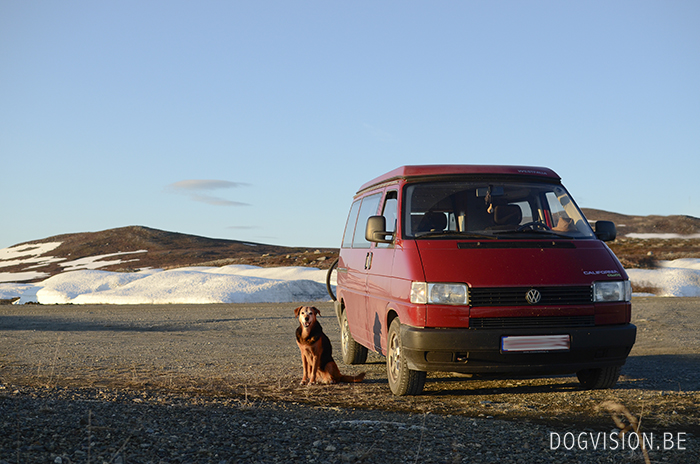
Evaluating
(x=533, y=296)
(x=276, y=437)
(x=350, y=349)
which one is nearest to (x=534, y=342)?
(x=533, y=296)

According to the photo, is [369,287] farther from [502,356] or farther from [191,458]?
[191,458]

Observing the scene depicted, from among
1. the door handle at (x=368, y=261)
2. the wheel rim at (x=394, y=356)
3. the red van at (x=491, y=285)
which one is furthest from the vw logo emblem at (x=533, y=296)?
the door handle at (x=368, y=261)

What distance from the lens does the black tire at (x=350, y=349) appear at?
9.19m

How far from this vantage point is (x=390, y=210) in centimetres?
730

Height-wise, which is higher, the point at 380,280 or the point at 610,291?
the point at 380,280

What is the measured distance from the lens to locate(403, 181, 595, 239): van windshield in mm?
6777

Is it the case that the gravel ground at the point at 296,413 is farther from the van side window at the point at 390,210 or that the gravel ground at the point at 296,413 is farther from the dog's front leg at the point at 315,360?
the van side window at the point at 390,210

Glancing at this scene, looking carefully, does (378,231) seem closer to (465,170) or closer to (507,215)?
(465,170)

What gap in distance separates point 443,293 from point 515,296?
67 centimetres

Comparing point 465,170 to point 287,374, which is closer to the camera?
point 465,170

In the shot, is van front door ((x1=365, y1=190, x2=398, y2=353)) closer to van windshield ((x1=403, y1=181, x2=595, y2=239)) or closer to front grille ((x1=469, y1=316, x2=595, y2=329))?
van windshield ((x1=403, y1=181, x2=595, y2=239))

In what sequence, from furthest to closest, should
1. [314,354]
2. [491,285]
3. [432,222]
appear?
[314,354] < [432,222] < [491,285]

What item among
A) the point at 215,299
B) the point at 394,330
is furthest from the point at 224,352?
the point at 215,299

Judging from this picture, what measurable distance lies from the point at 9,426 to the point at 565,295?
476 centimetres
